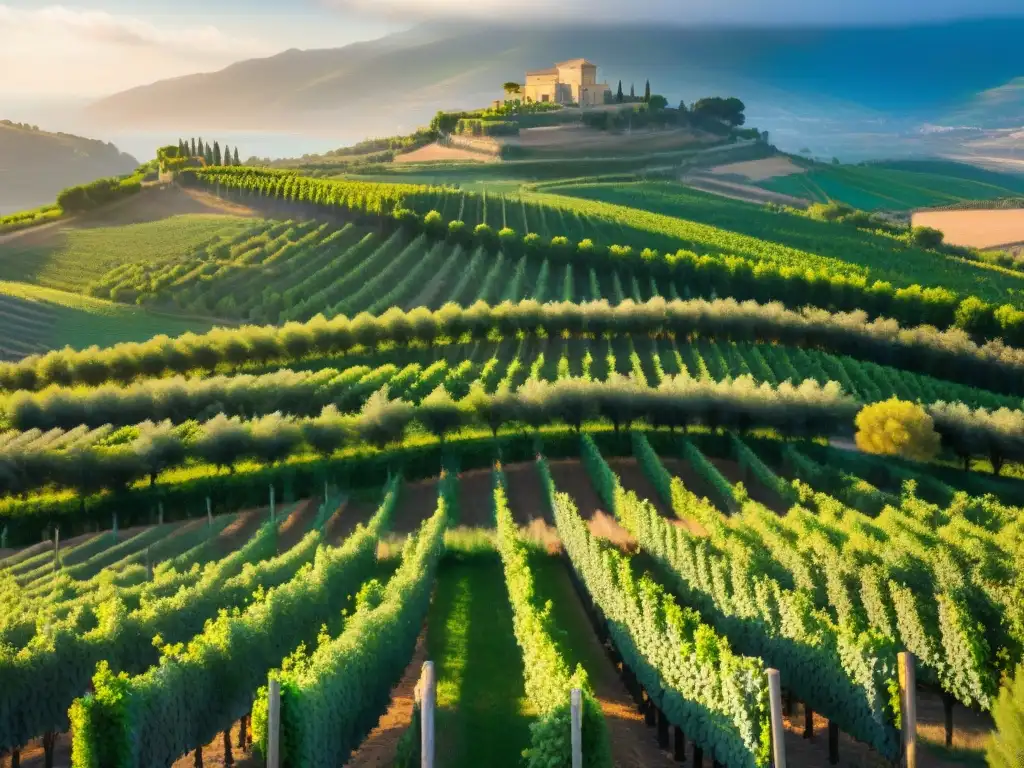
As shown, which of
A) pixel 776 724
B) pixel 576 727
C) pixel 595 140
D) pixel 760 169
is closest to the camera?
pixel 576 727

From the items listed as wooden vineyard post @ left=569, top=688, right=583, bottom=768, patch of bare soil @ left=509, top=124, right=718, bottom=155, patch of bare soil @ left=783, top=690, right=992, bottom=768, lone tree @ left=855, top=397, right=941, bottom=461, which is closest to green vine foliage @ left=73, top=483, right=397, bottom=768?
wooden vineyard post @ left=569, top=688, right=583, bottom=768

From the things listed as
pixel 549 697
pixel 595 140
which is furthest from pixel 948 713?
pixel 595 140

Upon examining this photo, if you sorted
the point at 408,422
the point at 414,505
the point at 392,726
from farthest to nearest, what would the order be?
the point at 408,422 < the point at 414,505 < the point at 392,726

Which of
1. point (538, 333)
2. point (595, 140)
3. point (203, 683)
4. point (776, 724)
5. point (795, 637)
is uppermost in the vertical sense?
point (595, 140)

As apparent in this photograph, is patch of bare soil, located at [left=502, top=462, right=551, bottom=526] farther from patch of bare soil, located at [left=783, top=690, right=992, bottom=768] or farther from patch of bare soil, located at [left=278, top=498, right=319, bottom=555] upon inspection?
patch of bare soil, located at [left=783, top=690, right=992, bottom=768]

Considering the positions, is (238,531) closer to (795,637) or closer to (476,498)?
(476,498)

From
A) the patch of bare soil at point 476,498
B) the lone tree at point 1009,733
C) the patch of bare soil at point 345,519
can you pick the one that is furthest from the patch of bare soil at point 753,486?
the lone tree at point 1009,733
